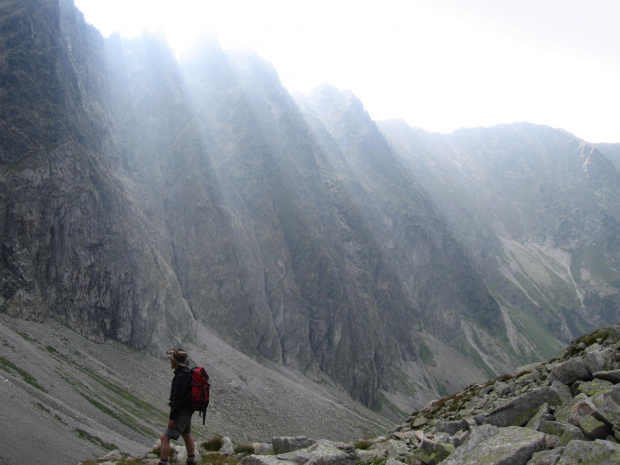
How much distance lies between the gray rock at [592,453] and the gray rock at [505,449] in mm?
1137

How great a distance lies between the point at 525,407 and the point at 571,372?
3.14m

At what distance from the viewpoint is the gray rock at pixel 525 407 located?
1266 centimetres

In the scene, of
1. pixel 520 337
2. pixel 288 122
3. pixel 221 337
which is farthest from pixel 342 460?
pixel 520 337

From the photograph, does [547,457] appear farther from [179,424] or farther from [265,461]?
[179,424]

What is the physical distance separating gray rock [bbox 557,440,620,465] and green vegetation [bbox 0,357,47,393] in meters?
48.7

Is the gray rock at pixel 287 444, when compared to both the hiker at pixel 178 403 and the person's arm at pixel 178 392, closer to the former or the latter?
the hiker at pixel 178 403

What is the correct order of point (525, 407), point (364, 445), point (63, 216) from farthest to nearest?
point (63, 216) < point (364, 445) < point (525, 407)

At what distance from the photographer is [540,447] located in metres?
8.74

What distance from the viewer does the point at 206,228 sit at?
11338cm

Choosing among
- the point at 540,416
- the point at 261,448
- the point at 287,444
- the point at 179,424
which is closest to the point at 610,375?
the point at 540,416

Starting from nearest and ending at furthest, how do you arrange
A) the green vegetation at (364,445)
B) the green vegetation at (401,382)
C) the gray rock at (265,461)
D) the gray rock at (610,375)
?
1. the gray rock at (265,461)
2. the gray rock at (610,375)
3. the green vegetation at (364,445)
4. the green vegetation at (401,382)

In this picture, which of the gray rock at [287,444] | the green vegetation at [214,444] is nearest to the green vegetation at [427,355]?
the green vegetation at [214,444]

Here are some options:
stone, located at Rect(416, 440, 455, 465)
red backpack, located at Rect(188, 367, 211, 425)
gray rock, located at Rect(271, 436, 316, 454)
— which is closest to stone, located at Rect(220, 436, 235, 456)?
gray rock, located at Rect(271, 436, 316, 454)

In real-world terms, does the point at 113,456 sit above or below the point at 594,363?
below
